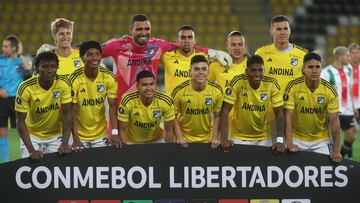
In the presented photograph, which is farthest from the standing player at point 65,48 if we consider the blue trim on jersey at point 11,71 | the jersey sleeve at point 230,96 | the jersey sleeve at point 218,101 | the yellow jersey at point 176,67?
the blue trim on jersey at point 11,71

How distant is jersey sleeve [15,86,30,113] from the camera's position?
665 centimetres

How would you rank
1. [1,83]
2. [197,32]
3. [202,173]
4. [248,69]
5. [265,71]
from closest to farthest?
[202,173] < [248,69] < [265,71] < [1,83] < [197,32]

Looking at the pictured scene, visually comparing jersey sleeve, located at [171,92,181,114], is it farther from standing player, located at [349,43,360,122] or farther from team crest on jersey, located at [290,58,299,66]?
standing player, located at [349,43,360,122]

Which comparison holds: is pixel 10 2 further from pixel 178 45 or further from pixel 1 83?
pixel 178 45

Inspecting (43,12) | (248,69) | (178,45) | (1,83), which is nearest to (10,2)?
(43,12)

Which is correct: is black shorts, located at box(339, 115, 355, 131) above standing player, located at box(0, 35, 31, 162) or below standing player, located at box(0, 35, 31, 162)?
below

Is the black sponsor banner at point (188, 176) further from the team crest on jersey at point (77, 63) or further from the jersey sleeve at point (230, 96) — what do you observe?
the team crest on jersey at point (77, 63)

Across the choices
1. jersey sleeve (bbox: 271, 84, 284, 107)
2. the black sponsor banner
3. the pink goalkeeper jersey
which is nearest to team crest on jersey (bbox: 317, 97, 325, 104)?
jersey sleeve (bbox: 271, 84, 284, 107)

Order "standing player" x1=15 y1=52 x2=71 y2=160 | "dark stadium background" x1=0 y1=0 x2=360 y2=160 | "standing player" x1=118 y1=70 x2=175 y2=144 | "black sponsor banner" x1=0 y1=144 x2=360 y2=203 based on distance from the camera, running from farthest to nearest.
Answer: "dark stadium background" x1=0 y1=0 x2=360 y2=160 < "standing player" x1=118 y1=70 x2=175 y2=144 < "standing player" x1=15 y1=52 x2=71 y2=160 < "black sponsor banner" x1=0 y1=144 x2=360 y2=203

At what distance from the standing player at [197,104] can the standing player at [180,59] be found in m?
0.73

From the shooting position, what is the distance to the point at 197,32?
63.1ft

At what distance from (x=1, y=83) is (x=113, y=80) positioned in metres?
4.20

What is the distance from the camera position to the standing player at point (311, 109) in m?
6.95

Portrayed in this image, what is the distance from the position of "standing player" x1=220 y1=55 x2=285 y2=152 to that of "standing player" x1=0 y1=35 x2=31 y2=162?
4058 mm
